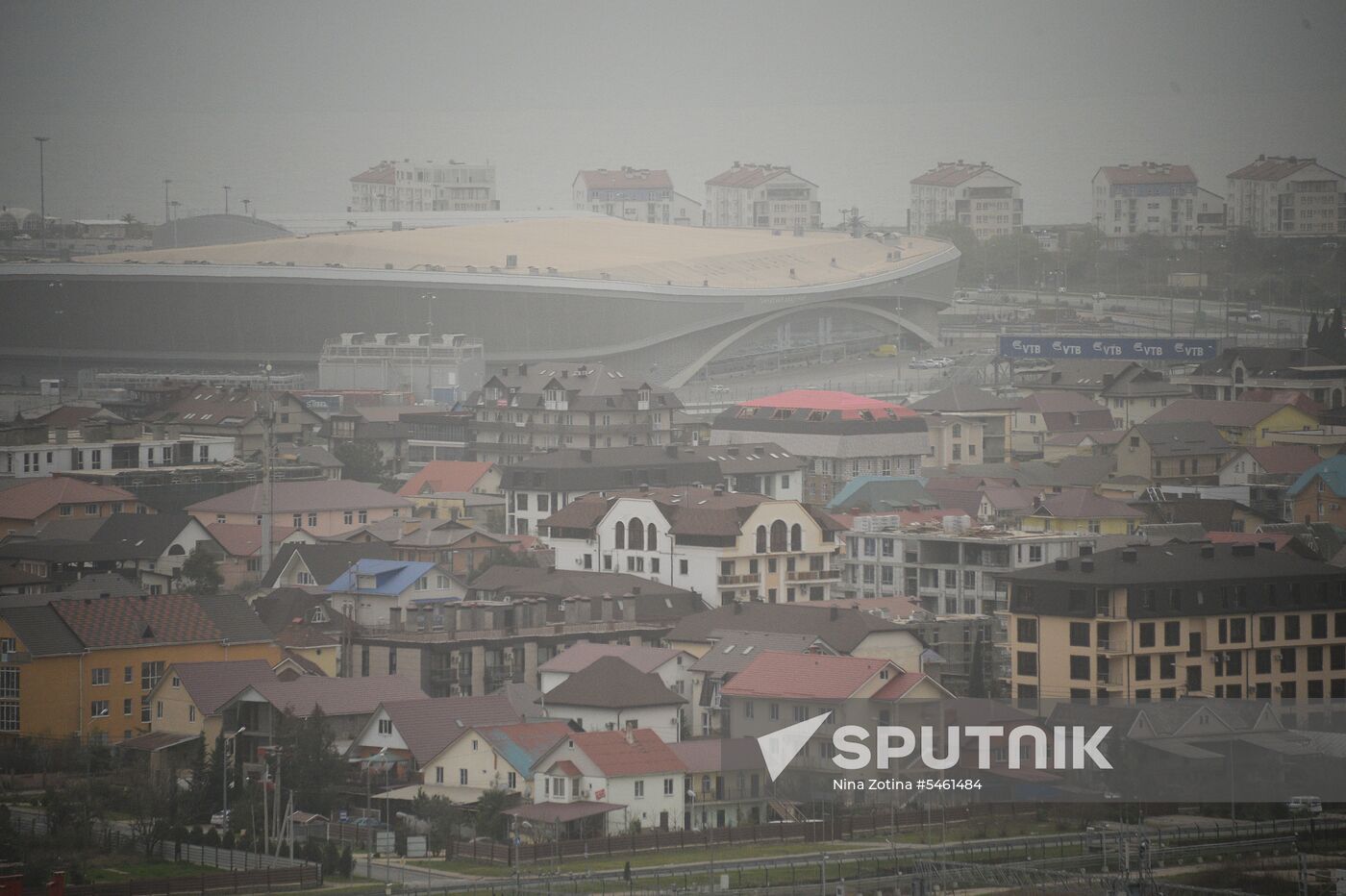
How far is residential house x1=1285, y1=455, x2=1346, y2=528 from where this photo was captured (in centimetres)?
3781

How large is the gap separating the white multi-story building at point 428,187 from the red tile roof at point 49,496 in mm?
76152

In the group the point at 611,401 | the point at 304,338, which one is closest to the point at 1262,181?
the point at 304,338

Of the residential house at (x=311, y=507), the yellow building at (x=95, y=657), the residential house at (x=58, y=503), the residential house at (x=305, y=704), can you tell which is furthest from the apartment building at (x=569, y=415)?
the residential house at (x=305, y=704)

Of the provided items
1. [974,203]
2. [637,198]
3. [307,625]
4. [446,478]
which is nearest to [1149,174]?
[974,203]

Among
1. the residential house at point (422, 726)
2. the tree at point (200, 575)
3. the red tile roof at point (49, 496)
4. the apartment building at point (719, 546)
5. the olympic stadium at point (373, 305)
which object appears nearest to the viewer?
the residential house at point (422, 726)

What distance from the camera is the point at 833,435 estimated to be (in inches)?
1811

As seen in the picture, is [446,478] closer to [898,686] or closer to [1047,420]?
[1047,420]

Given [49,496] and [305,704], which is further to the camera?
[49,496]

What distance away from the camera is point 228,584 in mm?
32906

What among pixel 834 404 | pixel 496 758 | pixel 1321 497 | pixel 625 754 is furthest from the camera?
pixel 834 404

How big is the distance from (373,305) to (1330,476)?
34.7 meters

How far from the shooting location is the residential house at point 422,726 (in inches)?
857

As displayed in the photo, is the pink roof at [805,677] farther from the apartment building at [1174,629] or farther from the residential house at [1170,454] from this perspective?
the residential house at [1170,454]

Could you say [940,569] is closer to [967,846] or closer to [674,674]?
[674,674]
